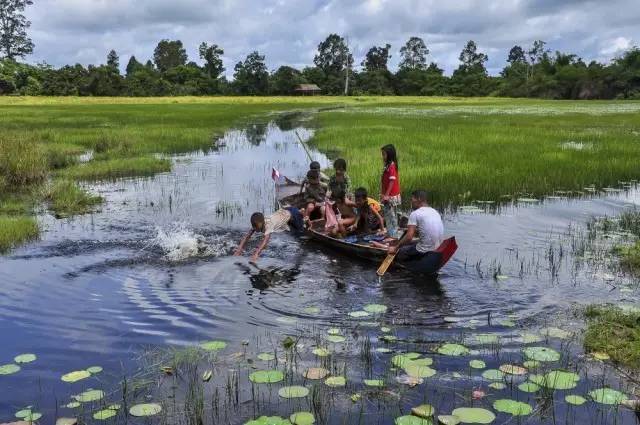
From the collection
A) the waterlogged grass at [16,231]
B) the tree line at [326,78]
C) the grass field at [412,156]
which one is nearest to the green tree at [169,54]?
the tree line at [326,78]

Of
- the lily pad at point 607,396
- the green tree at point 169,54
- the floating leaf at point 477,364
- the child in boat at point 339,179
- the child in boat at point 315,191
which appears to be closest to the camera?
the lily pad at point 607,396

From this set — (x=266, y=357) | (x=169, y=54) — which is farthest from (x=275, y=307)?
(x=169, y=54)

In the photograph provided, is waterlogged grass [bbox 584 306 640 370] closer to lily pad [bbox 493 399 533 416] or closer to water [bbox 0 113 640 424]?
water [bbox 0 113 640 424]

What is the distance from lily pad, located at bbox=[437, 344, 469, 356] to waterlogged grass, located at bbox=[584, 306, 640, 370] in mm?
1194

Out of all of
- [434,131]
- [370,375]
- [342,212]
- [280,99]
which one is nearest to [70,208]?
[342,212]

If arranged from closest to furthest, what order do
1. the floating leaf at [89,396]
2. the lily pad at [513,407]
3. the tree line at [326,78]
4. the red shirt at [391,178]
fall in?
the lily pad at [513,407]
the floating leaf at [89,396]
the red shirt at [391,178]
the tree line at [326,78]

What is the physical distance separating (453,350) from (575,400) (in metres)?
1.22

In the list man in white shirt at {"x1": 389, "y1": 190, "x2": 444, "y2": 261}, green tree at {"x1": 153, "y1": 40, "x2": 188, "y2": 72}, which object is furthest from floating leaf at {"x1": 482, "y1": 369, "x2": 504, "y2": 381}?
green tree at {"x1": 153, "y1": 40, "x2": 188, "y2": 72}

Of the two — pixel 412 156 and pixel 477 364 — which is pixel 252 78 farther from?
pixel 477 364

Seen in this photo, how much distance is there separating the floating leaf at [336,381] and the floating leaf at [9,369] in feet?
9.46

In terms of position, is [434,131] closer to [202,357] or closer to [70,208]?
[70,208]

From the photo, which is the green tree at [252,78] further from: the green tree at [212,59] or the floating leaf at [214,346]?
the floating leaf at [214,346]

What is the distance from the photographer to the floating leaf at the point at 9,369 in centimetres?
525

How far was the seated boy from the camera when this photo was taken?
919cm
